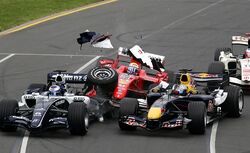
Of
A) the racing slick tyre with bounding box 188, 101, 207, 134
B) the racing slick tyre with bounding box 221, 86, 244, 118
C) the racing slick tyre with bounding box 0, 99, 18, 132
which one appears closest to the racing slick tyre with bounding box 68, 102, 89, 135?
the racing slick tyre with bounding box 0, 99, 18, 132

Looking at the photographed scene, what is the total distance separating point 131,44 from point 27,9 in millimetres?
9497

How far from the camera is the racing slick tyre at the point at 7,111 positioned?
15391 millimetres

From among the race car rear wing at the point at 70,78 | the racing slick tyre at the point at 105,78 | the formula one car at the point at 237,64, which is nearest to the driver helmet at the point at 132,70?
the racing slick tyre at the point at 105,78

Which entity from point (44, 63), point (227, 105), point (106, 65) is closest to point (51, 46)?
point (44, 63)

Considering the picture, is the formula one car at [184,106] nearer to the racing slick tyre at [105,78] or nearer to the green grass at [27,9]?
the racing slick tyre at [105,78]

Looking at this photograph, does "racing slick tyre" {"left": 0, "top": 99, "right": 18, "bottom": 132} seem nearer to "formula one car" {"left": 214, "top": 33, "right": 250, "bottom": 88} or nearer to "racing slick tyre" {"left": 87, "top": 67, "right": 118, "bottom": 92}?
"racing slick tyre" {"left": 87, "top": 67, "right": 118, "bottom": 92}

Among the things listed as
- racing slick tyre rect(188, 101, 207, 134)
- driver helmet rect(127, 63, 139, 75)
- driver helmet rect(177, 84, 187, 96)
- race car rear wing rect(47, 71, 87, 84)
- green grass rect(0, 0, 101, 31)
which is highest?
green grass rect(0, 0, 101, 31)

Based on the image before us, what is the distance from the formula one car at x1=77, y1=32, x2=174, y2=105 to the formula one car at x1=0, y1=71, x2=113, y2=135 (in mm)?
454

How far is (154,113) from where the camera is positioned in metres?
15.2

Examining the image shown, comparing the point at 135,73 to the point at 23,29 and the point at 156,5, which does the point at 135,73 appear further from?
the point at 156,5

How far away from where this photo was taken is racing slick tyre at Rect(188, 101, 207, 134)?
15.1 metres

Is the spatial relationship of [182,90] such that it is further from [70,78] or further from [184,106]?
[70,78]

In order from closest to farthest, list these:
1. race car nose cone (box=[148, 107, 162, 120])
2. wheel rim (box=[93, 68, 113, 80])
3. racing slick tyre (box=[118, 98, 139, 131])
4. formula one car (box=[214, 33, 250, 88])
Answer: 1. race car nose cone (box=[148, 107, 162, 120])
2. racing slick tyre (box=[118, 98, 139, 131])
3. wheel rim (box=[93, 68, 113, 80])
4. formula one car (box=[214, 33, 250, 88])

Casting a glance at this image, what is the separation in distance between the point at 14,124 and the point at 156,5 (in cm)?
2399
